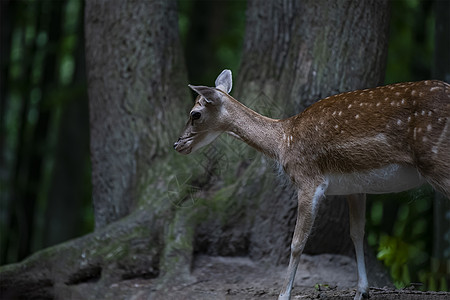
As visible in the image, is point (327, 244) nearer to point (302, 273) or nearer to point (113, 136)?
point (302, 273)

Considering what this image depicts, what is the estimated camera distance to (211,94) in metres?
5.55

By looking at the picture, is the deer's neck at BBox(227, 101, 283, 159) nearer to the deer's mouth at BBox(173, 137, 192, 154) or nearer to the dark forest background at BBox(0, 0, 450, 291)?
the deer's mouth at BBox(173, 137, 192, 154)

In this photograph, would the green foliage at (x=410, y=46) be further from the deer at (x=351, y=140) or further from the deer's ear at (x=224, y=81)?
the deer at (x=351, y=140)

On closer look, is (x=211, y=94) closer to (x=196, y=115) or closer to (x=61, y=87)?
(x=196, y=115)

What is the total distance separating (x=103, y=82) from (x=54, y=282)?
2.40 meters

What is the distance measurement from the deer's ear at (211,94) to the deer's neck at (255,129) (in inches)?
5.2

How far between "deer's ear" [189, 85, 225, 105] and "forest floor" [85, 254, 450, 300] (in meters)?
1.82

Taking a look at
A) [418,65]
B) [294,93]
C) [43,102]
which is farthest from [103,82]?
Answer: [418,65]

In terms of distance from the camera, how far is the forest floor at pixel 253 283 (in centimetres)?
600

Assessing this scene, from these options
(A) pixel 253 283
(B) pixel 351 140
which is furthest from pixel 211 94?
(A) pixel 253 283

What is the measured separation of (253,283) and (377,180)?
6.81 ft

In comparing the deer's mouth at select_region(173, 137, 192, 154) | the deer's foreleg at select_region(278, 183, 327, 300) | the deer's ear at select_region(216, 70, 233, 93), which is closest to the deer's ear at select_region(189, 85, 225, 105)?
the deer's ear at select_region(216, 70, 233, 93)

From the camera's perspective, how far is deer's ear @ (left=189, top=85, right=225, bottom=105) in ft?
17.8

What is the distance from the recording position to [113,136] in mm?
7660
